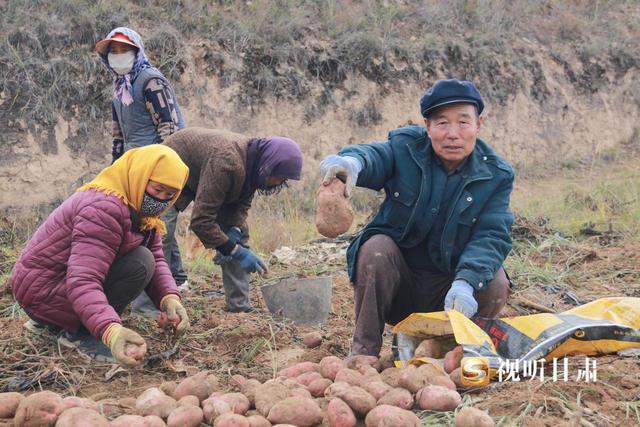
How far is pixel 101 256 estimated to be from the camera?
2746 mm

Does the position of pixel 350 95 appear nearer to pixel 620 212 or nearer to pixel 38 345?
pixel 620 212

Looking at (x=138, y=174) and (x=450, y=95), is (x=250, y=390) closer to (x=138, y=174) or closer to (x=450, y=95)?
(x=138, y=174)

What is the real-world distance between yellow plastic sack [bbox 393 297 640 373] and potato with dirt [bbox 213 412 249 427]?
0.76m

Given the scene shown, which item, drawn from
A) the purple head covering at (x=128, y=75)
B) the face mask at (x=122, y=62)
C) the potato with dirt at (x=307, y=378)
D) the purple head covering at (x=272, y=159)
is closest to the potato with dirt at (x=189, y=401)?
the potato with dirt at (x=307, y=378)

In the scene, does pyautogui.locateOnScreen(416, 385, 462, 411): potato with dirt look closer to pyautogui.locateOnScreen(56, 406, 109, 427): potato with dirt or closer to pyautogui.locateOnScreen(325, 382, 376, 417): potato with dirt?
pyautogui.locateOnScreen(325, 382, 376, 417): potato with dirt

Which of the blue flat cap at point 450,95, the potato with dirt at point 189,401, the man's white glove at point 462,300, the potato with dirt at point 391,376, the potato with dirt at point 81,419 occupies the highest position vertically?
the blue flat cap at point 450,95

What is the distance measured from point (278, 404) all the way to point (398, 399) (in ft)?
1.17

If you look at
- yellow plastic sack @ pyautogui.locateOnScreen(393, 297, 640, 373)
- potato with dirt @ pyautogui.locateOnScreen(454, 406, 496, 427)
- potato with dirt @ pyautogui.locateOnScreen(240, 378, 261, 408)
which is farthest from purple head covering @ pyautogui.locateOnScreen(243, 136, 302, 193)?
potato with dirt @ pyautogui.locateOnScreen(454, 406, 496, 427)

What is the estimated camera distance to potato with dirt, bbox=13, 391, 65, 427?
1978 mm

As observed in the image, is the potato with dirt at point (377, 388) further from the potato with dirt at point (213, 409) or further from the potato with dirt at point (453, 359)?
the potato with dirt at point (213, 409)

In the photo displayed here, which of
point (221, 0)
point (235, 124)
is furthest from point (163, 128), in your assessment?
point (221, 0)

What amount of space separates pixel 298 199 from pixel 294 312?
4582mm

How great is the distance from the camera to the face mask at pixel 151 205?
9.46 feet

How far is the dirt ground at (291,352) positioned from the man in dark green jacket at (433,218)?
17.7 inches
